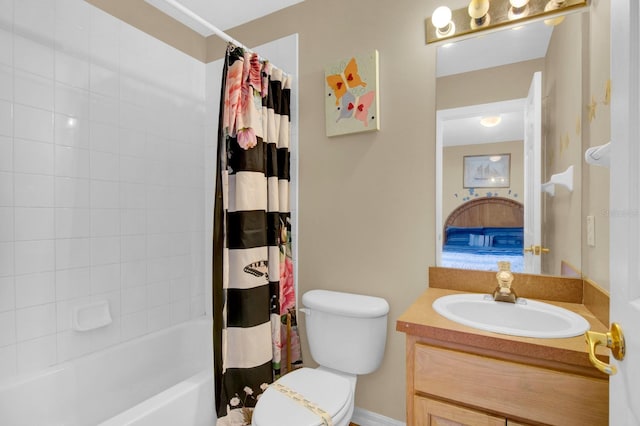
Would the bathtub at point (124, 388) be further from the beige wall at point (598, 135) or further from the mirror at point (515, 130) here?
the beige wall at point (598, 135)

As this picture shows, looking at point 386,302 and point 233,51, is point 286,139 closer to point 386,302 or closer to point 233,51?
point 233,51

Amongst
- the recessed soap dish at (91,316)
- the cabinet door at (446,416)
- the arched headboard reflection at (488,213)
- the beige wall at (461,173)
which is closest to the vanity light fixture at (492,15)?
the beige wall at (461,173)

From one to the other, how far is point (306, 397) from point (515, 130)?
1.50 m

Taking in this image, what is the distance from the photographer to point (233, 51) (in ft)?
5.22

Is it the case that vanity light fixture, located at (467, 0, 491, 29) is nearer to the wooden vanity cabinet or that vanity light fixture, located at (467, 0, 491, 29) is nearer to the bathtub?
the wooden vanity cabinet

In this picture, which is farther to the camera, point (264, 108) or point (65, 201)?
point (264, 108)

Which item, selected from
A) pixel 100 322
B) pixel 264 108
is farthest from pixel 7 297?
pixel 264 108

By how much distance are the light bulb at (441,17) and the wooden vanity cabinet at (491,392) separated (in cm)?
140

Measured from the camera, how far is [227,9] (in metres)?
2.10

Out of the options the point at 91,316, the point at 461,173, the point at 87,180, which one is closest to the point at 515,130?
the point at 461,173

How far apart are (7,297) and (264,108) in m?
1.48

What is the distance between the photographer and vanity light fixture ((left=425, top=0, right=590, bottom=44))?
1.38m

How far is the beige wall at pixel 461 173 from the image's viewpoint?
4.89ft

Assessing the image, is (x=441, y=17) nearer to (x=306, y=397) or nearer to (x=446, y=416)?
(x=446, y=416)
